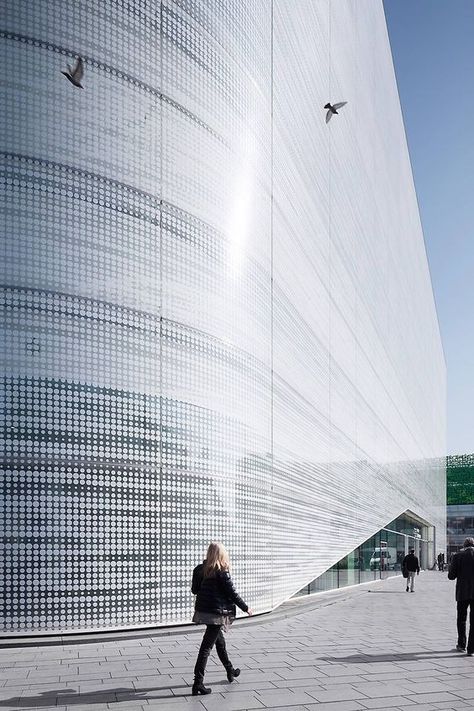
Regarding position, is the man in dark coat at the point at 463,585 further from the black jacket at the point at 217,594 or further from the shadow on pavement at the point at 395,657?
the black jacket at the point at 217,594

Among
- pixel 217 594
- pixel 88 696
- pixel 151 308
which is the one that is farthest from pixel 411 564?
pixel 88 696

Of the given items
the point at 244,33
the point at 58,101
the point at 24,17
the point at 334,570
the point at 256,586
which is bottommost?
the point at 334,570

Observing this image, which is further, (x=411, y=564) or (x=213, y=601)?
→ (x=411, y=564)

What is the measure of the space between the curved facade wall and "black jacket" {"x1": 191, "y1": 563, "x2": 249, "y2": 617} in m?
4.10

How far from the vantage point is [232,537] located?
14.8 m

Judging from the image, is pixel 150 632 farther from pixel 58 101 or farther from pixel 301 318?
pixel 301 318

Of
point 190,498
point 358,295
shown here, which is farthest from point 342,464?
point 190,498

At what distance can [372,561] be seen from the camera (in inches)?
1473

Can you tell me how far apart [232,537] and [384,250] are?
93.8 feet

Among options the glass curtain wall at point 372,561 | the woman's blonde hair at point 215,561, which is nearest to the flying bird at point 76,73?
the woman's blonde hair at point 215,561

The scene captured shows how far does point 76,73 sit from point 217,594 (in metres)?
8.36

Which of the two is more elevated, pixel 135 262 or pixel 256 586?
pixel 135 262

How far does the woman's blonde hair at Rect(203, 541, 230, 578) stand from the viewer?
8.20 meters

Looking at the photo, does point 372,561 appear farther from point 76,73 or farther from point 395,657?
point 76,73
